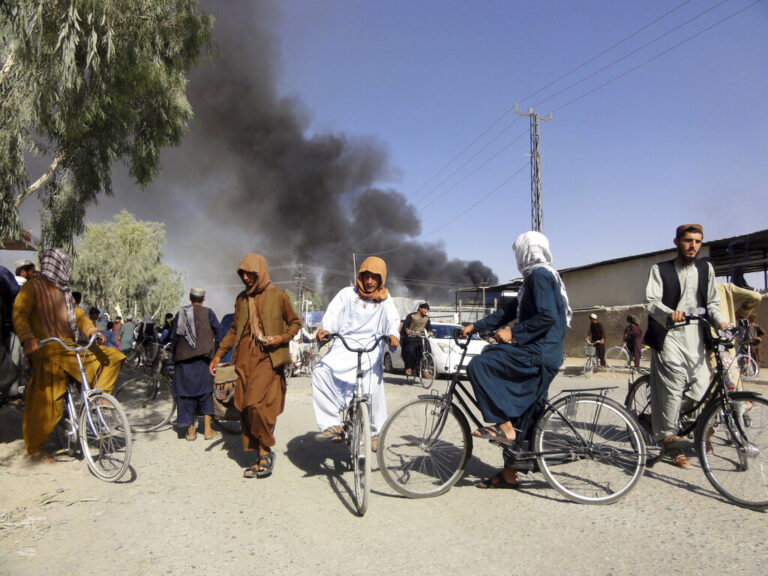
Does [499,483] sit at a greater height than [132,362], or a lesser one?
lesser

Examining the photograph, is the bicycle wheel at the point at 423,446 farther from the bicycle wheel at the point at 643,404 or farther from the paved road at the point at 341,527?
the bicycle wheel at the point at 643,404

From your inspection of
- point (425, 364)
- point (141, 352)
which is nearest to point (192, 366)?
point (425, 364)

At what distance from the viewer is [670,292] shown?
4547 mm

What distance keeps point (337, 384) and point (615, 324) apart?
17.1 m

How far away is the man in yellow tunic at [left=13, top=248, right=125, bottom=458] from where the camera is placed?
15.0ft

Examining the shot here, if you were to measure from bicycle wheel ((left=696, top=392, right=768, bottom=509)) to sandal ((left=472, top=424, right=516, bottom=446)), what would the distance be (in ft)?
4.19

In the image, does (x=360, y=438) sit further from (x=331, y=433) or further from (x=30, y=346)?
(x=30, y=346)

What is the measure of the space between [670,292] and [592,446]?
1.68m

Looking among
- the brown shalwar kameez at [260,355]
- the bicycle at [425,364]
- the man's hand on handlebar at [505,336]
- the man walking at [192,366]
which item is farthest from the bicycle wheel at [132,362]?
the man's hand on handlebar at [505,336]

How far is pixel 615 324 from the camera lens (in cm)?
1923

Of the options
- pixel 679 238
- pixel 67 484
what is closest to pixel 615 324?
pixel 679 238

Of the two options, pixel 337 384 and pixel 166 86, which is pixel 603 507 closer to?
pixel 337 384

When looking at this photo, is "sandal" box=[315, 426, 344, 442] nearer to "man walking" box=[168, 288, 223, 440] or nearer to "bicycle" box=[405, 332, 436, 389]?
"man walking" box=[168, 288, 223, 440]

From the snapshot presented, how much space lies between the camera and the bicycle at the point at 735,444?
351cm
